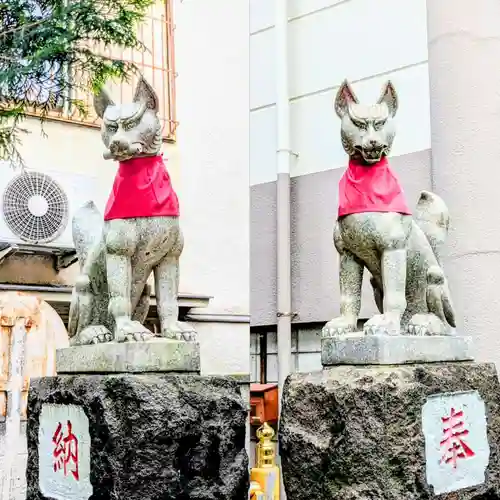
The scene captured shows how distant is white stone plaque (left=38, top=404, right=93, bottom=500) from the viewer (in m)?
3.43

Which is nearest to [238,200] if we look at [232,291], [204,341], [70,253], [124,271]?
[232,291]

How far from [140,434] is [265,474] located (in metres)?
2.58

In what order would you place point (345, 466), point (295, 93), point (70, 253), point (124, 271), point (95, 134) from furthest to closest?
point (295, 93), point (95, 134), point (70, 253), point (124, 271), point (345, 466)

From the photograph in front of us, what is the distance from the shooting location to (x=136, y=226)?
348 cm

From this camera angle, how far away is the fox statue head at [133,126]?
3.41m

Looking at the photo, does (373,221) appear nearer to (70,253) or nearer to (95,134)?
(70,253)

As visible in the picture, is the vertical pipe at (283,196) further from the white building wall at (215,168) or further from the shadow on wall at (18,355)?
the shadow on wall at (18,355)

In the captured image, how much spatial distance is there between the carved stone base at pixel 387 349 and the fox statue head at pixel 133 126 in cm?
123

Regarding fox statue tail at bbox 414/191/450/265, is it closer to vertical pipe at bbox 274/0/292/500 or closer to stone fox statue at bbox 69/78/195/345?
stone fox statue at bbox 69/78/195/345

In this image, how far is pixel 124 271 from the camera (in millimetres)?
3480

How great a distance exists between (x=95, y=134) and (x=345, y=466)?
407 centimetres

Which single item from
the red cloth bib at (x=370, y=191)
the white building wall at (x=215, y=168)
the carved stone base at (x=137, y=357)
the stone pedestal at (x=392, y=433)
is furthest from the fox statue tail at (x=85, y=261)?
the white building wall at (x=215, y=168)

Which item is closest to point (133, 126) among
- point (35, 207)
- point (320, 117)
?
point (35, 207)

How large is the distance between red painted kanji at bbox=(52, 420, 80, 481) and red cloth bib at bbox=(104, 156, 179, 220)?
1.05 m
